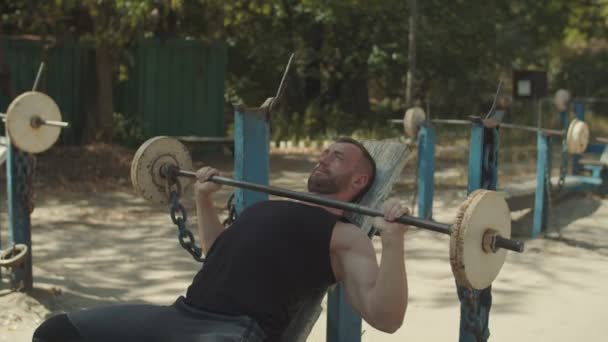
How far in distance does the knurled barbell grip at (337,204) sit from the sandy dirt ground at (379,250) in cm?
121

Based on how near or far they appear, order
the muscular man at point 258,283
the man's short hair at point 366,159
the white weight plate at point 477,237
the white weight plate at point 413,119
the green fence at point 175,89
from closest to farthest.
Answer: the white weight plate at point 477,237 → the muscular man at point 258,283 → the man's short hair at point 366,159 → the white weight plate at point 413,119 → the green fence at point 175,89

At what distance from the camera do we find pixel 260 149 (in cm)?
340

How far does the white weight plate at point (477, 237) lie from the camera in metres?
2.20

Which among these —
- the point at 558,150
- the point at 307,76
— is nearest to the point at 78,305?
the point at 558,150

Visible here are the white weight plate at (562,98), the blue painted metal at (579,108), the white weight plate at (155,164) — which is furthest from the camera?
the blue painted metal at (579,108)

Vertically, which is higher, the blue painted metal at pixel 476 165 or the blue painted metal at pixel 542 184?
the blue painted metal at pixel 476 165

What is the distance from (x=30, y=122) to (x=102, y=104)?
20.5 ft

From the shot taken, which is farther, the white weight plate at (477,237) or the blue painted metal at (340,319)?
the blue painted metal at (340,319)

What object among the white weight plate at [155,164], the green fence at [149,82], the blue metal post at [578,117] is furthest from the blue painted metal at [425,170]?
the green fence at [149,82]

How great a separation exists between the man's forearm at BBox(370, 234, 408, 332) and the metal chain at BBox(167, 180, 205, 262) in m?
1.08

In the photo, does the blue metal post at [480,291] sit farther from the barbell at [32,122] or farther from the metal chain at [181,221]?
the barbell at [32,122]

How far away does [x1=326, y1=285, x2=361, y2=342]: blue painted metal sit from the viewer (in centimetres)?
306

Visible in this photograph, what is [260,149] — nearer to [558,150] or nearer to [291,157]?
[291,157]

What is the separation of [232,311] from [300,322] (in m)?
0.29
